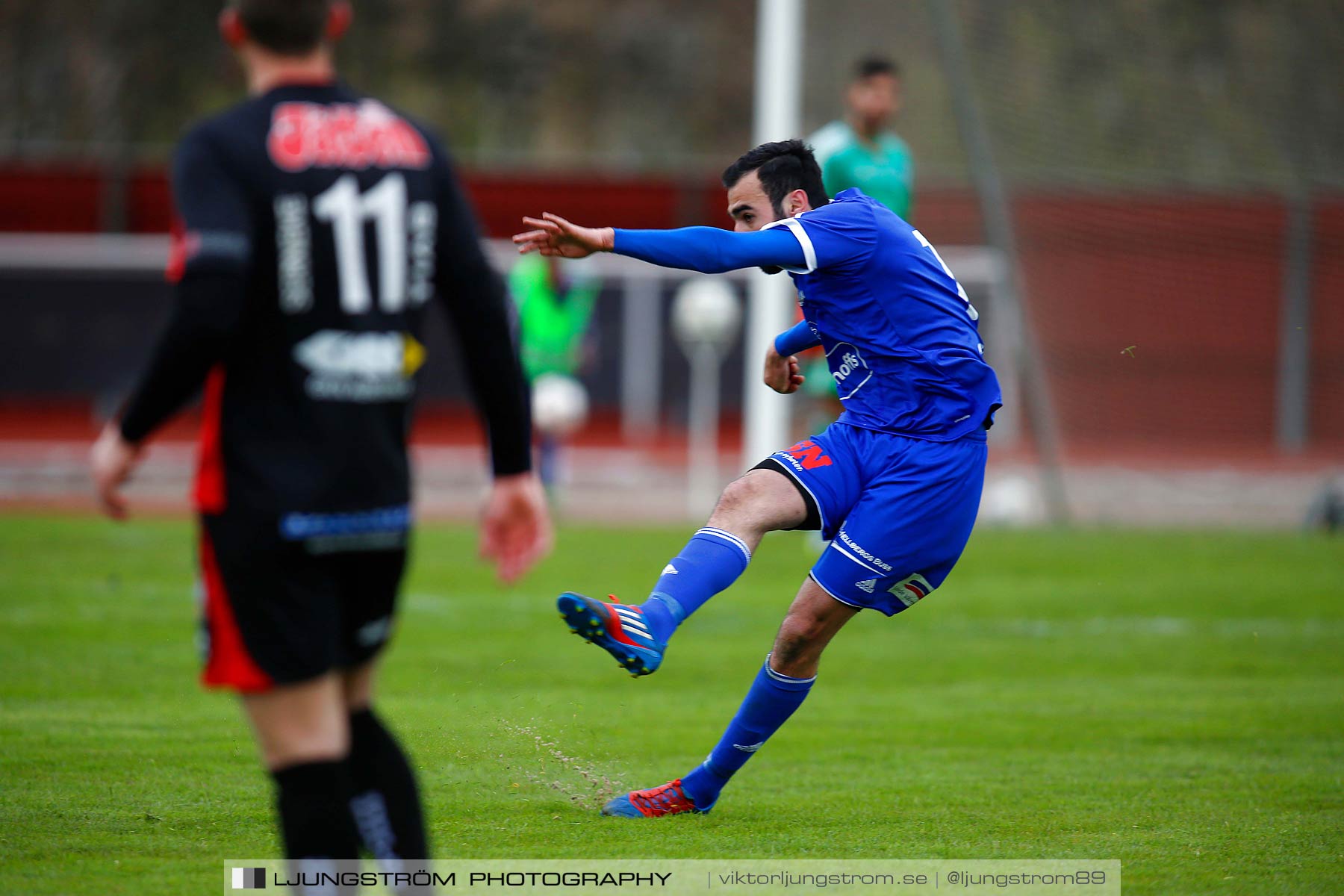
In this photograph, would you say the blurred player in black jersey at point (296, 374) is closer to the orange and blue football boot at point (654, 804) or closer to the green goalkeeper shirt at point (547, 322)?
the orange and blue football boot at point (654, 804)

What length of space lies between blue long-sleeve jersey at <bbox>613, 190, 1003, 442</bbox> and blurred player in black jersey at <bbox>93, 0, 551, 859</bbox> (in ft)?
6.06

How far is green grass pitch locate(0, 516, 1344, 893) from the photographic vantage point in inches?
172

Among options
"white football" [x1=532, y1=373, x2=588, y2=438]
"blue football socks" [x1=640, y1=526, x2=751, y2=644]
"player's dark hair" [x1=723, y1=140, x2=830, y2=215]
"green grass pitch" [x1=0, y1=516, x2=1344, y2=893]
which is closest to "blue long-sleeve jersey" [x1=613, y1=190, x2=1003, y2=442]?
"player's dark hair" [x1=723, y1=140, x2=830, y2=215]

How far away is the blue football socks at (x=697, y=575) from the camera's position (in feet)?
13.6

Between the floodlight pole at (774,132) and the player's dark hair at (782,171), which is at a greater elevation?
the player's dark hair at (782,171)

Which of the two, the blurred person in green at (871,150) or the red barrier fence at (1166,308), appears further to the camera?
the red barrier fence at (1166,308)

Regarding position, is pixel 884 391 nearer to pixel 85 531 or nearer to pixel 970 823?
pixel 970 823

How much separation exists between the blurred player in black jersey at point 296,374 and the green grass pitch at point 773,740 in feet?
4.03

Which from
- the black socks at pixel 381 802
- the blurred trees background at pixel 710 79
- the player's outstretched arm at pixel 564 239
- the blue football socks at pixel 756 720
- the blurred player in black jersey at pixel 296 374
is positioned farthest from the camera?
the blurred trees background at pixel 710 79

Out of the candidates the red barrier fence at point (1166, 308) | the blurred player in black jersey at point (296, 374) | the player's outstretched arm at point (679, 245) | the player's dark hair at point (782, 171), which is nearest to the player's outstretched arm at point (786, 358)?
the player's dark hair at point (782, 171)

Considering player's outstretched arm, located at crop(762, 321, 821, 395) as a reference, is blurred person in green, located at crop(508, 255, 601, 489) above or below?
below

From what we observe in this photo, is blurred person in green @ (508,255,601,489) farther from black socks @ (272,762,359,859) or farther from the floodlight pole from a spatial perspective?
black socks @ (272,762,359,859)

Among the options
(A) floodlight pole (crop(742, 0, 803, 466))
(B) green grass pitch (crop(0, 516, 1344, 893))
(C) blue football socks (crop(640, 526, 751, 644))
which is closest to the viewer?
(C) blue football socks (crop(640, 526, 751, 644))

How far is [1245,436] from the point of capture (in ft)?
62.0
